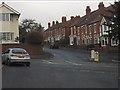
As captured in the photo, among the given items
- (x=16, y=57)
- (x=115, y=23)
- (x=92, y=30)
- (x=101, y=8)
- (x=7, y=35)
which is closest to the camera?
(x=16, y=57)

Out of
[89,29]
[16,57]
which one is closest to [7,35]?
[89,29]

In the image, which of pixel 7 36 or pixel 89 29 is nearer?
pixel 7 36

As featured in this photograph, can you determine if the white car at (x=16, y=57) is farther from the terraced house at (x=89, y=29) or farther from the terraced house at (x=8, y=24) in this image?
the terraced house at (x=89, y=29)

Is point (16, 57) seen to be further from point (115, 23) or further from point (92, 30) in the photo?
point (92, 30)

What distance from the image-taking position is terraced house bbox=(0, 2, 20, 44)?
50.5 metres

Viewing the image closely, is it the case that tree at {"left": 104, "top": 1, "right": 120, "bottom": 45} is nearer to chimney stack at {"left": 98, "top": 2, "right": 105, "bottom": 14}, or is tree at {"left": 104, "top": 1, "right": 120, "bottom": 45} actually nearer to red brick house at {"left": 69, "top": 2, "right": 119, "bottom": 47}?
red brick house at {"left": 69, "top": 2, "right": 119, "bottom": 47}

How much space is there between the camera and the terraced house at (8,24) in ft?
166

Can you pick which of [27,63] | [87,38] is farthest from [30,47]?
[87,38]

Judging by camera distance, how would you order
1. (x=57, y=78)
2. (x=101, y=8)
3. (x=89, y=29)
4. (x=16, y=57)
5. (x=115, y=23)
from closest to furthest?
(x=57, y=78) → (x=16, y=57) → (x=115, y=23) → (x=101, y=8) → (x=89, y=29)

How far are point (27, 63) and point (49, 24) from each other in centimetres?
9886

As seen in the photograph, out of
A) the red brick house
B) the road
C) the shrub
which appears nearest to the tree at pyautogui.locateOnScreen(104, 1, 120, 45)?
the shrub

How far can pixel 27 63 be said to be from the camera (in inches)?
1033

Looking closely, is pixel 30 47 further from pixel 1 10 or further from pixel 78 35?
pixel 78 35

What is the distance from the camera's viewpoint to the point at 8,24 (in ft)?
167
